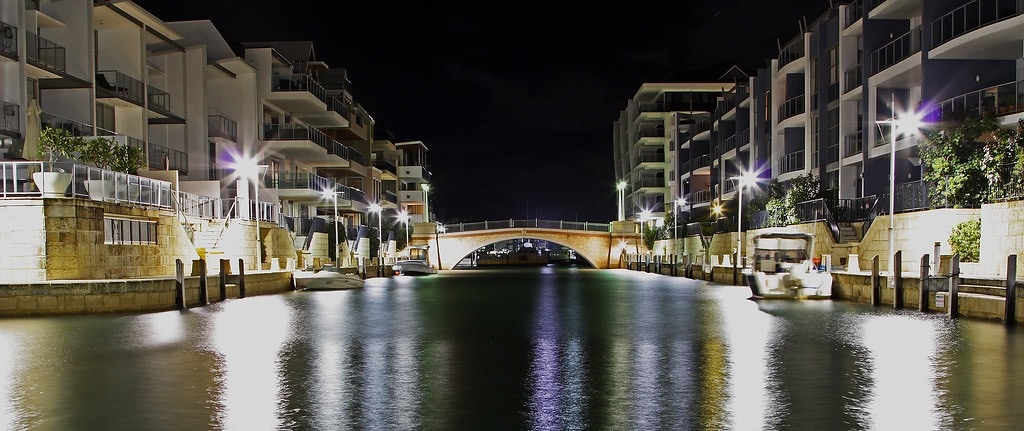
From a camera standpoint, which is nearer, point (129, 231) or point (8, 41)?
point (129, 231)

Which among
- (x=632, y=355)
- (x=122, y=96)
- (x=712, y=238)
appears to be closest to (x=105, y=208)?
(x=122, y=96)

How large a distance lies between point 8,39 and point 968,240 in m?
32.2

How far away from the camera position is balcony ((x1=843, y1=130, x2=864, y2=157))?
44.6 metres

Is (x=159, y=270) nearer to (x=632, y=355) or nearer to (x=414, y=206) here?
(x=632, y=355)

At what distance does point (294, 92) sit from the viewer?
5753 centimetres

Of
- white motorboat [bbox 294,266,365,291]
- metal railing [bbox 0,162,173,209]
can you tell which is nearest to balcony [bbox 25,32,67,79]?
metal railing [bbox 0,162,173,209]

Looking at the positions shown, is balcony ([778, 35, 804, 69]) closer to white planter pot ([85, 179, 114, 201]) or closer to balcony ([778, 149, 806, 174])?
balcony ([778, 149, 806, 174])

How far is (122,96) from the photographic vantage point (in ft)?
132

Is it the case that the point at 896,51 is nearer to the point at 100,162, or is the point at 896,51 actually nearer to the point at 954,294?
the point at 954,294

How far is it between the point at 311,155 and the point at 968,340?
50760 mm

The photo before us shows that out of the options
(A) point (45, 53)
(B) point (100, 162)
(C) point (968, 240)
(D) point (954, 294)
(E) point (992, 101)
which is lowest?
(D) point (954, 294)

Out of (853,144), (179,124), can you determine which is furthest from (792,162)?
(179,124)

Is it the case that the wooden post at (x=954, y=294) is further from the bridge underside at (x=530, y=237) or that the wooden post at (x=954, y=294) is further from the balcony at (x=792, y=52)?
the bridge underside at (x=530, y=237)

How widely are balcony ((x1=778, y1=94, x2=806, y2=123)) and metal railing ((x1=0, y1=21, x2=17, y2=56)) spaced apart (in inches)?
1558
